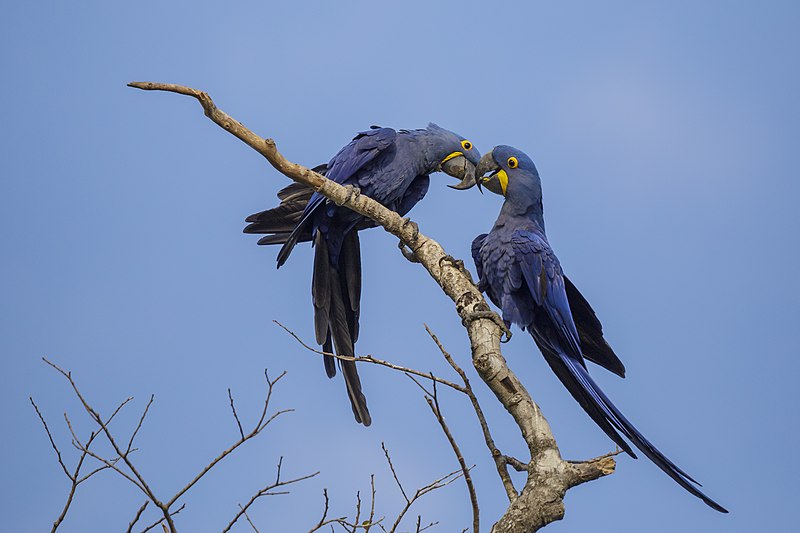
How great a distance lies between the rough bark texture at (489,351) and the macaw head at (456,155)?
76cm

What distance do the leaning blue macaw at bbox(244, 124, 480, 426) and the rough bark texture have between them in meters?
0.46

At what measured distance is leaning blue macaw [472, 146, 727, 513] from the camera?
3047 mm

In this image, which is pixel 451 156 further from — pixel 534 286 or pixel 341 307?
pixel 534 286

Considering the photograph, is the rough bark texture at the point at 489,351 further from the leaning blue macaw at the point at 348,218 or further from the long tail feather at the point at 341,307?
the long tail feather at the point at 341,307

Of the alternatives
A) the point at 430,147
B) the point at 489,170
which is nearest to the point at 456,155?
the point at 430,147

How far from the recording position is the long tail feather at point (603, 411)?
2.41 meters

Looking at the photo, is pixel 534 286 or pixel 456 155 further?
pixel 456 155

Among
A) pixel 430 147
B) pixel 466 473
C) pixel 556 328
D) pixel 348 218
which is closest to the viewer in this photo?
pixel 466 473

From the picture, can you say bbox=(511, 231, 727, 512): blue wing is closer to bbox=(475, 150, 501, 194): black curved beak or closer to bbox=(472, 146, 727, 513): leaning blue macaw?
bbox=(472, 146, 727, 513): leaning blue macaw

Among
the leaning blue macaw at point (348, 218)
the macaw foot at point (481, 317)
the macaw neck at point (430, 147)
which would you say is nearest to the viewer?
the macaw foot at point (481, 317)

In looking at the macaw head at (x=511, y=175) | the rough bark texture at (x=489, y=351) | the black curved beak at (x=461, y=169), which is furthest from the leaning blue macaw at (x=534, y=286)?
the black curved beak at (x=461, y=169)

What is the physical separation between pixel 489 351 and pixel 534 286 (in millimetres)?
561

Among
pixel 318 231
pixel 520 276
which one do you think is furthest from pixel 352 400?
pixel 520 276

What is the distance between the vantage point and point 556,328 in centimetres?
311
